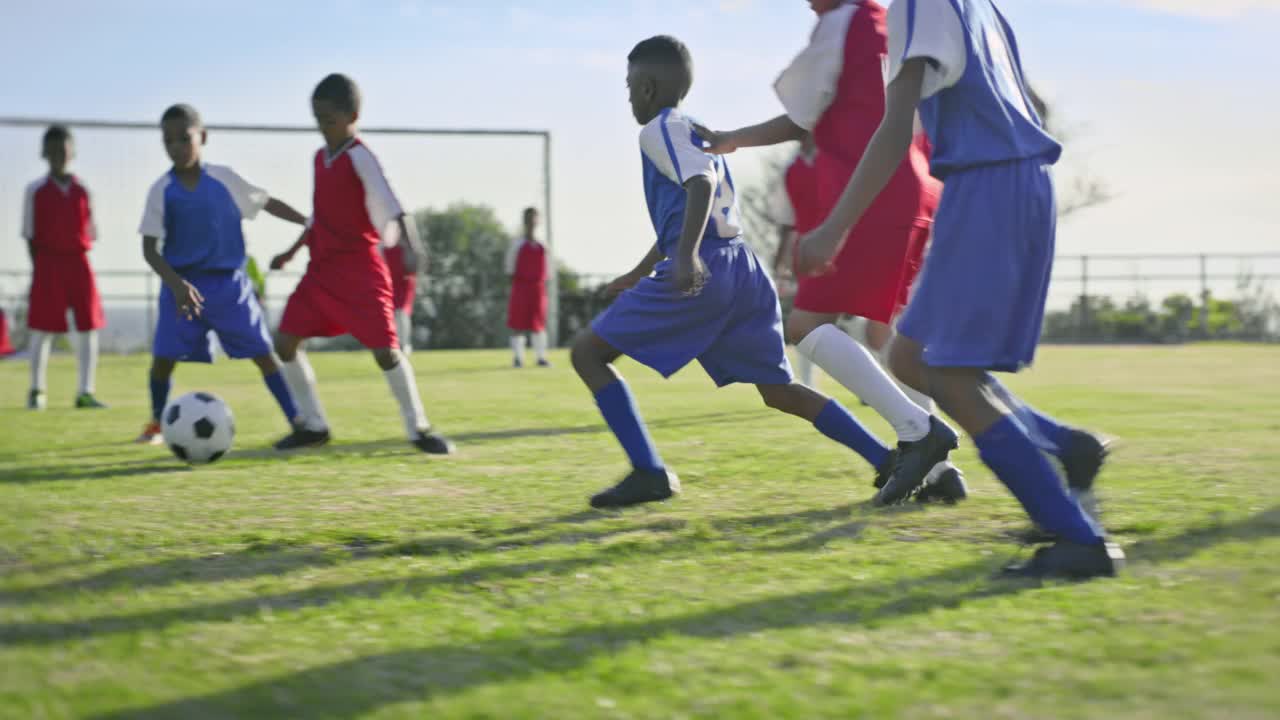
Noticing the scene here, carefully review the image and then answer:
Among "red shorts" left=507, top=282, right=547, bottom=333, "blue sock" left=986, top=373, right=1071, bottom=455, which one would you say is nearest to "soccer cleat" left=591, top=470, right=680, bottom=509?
"blue sock" left=986, top=373, right=1071, bottom=455

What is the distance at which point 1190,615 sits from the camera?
2568mm

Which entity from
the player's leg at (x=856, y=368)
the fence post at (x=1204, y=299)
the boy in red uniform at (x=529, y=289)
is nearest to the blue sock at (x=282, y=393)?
the player's leg at (x=856, y=368)

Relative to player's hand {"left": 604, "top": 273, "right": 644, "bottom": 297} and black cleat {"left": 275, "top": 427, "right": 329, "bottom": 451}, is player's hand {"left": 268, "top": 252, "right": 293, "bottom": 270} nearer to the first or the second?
black cleat {"left": 275, "top": 427, "right": 329, "bottom": 451}

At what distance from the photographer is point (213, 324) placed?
643 centimetres

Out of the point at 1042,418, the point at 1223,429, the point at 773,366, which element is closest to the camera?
the point at 1042,418

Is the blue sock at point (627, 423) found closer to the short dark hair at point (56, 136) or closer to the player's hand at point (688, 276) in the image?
the player's hand at point (688, 276)

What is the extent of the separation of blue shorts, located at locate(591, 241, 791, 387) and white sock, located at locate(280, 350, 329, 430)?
2780 millimetres

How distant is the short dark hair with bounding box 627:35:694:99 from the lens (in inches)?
164

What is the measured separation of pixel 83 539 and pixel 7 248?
19541 millimetres

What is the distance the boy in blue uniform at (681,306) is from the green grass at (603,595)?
0.91 feet

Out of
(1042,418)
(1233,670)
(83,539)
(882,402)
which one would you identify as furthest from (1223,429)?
(83,539)

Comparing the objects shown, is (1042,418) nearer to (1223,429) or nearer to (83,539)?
(83,539)

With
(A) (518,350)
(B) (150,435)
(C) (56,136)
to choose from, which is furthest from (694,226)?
(A) (518,350)

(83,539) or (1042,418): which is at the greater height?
(1042,418)
